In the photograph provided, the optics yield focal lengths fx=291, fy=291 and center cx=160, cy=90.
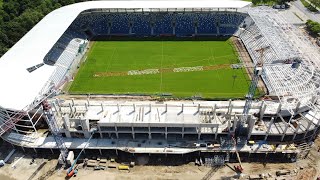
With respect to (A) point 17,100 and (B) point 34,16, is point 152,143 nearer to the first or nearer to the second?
(A) point 17,100

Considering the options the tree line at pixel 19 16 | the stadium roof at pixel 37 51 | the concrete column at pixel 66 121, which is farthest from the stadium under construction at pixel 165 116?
the tree line at pixel 19 16

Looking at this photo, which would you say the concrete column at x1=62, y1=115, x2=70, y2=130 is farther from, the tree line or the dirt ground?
the tree line

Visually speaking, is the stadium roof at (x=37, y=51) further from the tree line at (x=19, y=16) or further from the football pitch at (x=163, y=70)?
the football pitch at (x=163, y=70)

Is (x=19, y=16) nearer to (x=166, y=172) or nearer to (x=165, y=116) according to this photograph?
(x=165, y=116)

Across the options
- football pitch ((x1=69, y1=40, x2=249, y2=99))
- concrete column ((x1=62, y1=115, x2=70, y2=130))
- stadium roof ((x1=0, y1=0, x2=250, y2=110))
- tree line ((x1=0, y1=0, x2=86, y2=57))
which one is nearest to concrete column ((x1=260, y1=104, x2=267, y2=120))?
football pitch ((x1=69, y1=40, x2=249, y2=99))

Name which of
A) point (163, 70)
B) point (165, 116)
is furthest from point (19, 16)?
point (165, 116)

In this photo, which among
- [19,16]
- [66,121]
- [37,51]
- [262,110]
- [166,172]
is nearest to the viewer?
[166,172]
